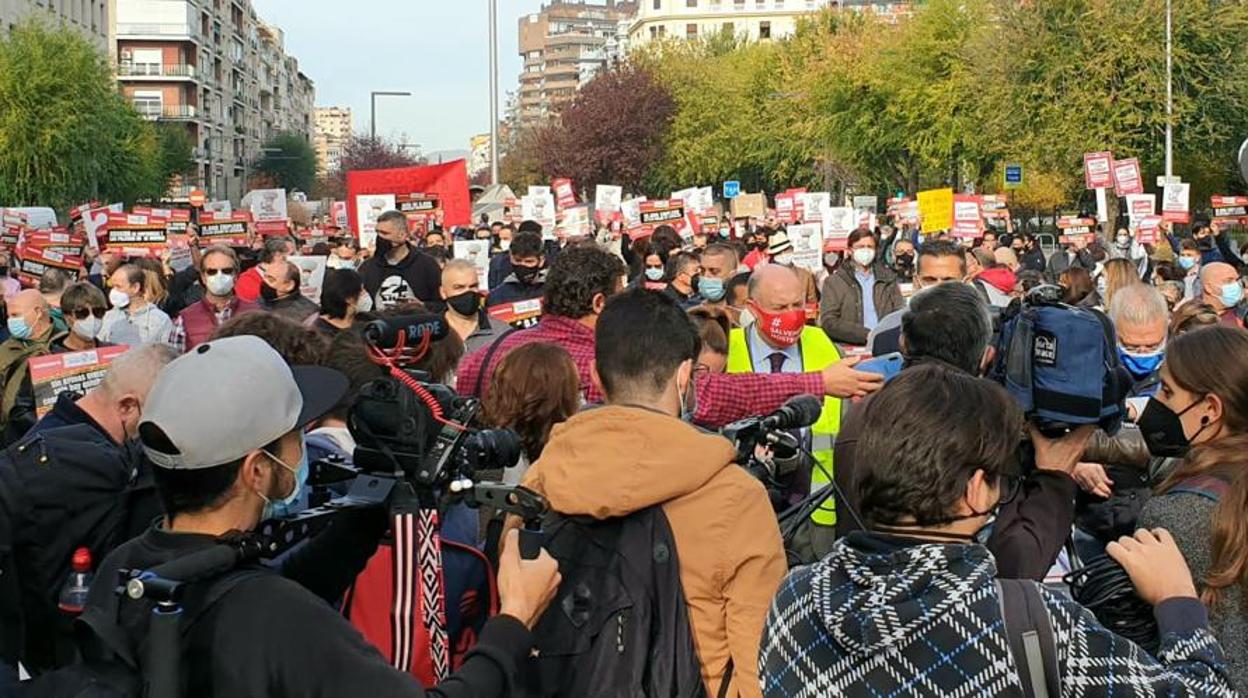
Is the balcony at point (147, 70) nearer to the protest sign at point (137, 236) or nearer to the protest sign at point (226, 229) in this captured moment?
the protest sign at point (226, 229)

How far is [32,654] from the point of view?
13.3 ft

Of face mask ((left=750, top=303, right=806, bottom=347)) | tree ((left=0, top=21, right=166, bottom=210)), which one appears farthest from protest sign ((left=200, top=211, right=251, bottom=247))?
tree ((left=0, top=21, right=166, bottom=210))

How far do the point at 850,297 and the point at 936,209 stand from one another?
11340 mm

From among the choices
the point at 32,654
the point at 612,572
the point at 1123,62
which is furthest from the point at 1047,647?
the point at 1123,62

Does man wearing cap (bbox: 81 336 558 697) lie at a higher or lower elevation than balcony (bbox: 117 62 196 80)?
lower

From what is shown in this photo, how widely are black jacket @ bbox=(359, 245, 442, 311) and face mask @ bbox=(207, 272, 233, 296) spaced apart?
1.31 m

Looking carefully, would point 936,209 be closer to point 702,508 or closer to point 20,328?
point 20,328

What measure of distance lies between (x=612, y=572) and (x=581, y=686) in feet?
0.85

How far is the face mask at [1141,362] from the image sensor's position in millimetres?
6855

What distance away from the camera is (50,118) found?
47094 mm

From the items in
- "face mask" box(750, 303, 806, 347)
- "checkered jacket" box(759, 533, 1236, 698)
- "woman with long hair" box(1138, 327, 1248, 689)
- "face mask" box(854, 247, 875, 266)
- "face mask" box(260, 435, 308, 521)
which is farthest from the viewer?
"face mask" box(854, 247, 875, 266)

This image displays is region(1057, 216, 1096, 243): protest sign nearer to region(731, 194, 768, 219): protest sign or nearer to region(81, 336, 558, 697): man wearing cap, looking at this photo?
region(731, 194, 768, 219): protest sign

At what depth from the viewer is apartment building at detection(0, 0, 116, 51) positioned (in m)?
53.4

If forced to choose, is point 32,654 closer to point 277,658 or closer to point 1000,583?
point 277,658
